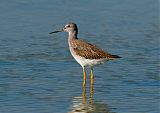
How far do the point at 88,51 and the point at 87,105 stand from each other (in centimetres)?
263

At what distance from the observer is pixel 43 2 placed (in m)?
21.7

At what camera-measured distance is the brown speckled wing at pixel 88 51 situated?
14.5 meters

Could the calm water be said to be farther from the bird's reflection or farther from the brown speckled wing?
the brown speckled wing

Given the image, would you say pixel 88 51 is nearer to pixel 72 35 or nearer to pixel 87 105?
pixel 72 35

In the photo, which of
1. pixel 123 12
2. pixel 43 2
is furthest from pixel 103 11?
pixel 43 2

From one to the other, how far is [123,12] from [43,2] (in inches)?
108

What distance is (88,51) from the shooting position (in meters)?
14.8

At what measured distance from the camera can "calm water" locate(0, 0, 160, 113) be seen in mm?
12414

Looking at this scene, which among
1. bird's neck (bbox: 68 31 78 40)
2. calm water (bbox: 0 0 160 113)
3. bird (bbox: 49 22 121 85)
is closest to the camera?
calm water (bbox: 0 0 160 113)

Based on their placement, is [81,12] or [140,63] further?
[81,12]

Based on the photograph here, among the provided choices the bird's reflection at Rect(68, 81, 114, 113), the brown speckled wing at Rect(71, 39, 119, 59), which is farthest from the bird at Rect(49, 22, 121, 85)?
the bird's reflection at Rect(68, 81, 114, 113)

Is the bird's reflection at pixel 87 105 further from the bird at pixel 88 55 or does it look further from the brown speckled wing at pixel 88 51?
the brown speckled wing at pixel 88 51

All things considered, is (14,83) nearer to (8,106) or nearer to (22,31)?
(8,106)

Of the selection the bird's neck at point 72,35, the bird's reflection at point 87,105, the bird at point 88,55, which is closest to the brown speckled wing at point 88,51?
the bird at point 88,55
